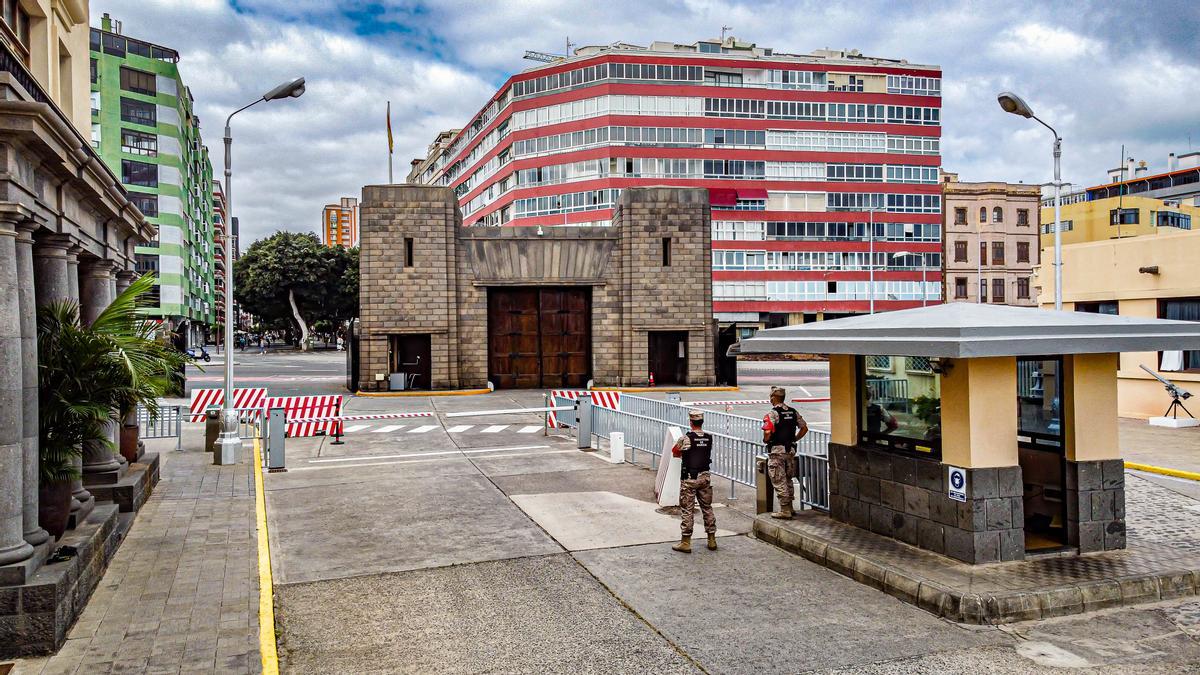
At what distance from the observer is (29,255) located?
718 cm

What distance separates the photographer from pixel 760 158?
66.6 m

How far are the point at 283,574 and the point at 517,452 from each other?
8.99 m

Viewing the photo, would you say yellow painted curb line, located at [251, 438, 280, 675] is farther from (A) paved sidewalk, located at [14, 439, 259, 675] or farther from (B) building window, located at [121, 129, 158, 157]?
(B) building window, located at [121, 129, 158, 157]

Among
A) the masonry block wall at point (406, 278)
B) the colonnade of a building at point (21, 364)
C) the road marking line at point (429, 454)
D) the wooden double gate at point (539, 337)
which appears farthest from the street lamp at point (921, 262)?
the colonnade of a building at point (21, 364)

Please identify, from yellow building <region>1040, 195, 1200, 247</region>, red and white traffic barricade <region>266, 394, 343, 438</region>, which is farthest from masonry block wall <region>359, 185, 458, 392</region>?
yellow building <region>1040, 195, 1200, 247</region>

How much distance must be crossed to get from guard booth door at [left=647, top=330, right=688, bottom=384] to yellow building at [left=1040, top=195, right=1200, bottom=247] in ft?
101

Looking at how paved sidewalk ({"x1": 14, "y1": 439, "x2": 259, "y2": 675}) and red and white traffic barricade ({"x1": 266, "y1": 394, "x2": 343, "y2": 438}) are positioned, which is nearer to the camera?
paved sidewalk ({"x1": 14, "y1": 439, "x2": 259, "y2": 675})

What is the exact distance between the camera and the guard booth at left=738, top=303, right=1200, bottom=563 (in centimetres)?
821

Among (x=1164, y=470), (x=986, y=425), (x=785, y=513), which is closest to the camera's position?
(x=986, y=425)

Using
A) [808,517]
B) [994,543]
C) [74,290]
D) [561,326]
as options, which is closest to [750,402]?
[561,326]

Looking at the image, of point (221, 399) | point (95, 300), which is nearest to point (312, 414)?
point (221, 399)

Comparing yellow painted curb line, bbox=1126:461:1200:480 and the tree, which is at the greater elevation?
the tree

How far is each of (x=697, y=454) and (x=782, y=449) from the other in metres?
1.59

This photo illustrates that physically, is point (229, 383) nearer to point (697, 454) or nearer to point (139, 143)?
point (697, 454)
